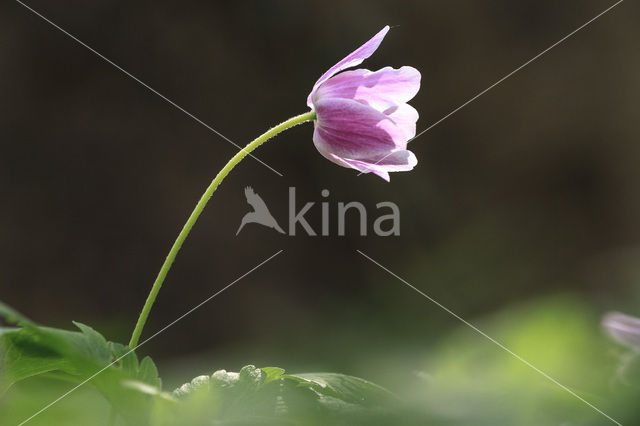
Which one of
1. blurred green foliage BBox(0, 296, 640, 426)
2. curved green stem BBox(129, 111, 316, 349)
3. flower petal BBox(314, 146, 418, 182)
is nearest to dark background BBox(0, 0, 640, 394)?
flower petal BBox(314, 146, 418, 182)

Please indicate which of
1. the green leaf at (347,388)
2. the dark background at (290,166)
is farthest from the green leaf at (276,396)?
the dark background at (290,166)

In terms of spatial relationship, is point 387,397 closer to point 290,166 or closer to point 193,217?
point 193,217

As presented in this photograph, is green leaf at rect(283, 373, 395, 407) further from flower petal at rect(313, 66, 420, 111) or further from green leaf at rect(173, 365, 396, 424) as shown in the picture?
flower petal at rect(313, 66, 420, 111)

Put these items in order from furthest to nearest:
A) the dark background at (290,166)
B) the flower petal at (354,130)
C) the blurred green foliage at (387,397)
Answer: the dark background at (290,166) → the flower petal at (354,130) → the blurred green foliage at (387,397)

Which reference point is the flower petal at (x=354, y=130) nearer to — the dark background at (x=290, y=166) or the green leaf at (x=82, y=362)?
the green leaf at (x=82, y=362)

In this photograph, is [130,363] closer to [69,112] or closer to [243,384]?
[243,384]

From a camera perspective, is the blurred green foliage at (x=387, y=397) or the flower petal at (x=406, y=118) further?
the flower petal at (x=406, y=118)

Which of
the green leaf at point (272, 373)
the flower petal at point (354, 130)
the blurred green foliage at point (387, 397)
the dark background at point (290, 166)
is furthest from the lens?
the dark background at point (290, 166)
